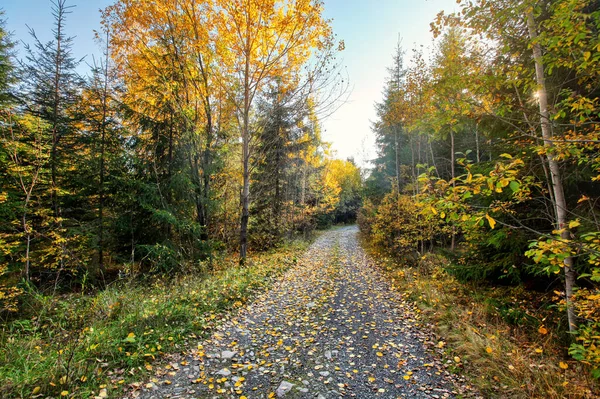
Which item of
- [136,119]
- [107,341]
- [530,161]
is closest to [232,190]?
[136,119]

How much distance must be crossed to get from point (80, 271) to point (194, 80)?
8.55 m

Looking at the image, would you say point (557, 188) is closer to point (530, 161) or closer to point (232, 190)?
point (530, 161)

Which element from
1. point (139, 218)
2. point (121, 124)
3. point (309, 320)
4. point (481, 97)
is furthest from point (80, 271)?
point (481, 97)

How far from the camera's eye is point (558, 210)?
3.58 m

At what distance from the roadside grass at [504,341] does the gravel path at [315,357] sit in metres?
0.35

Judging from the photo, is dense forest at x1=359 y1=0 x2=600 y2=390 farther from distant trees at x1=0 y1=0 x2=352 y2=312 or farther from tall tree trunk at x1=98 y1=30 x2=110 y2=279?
tall tree trunk at x1=98 y1=30 x2=110 y2=279

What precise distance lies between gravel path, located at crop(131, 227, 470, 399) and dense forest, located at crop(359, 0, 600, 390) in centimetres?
183

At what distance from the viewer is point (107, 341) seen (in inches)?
145

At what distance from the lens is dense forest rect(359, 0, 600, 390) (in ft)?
8.64

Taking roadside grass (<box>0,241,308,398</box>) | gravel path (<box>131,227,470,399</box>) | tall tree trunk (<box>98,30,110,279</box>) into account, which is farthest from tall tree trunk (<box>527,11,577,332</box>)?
tall tree trunk (<box>98,30,110,279</box>)

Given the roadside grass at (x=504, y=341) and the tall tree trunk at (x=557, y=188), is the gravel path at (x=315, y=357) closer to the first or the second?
the roadside grass at (x=504, y=341)

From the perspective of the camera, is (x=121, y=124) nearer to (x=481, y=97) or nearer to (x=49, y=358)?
(x=49, y=358)

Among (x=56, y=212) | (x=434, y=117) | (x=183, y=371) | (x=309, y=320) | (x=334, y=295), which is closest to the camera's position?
(x=183, y=371)

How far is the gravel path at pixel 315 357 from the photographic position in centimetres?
323
